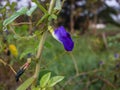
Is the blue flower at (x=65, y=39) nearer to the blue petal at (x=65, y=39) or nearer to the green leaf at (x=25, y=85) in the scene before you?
the blue petal at (x=65, y=39)

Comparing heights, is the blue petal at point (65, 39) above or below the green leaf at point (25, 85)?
above

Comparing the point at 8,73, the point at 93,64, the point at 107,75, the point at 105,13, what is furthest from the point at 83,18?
the point at 8,73

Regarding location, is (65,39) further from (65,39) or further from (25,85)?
(25,85)

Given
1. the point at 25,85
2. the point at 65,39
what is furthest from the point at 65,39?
the point at 25,85

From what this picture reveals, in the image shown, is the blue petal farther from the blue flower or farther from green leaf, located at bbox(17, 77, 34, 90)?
green leaf, located at bbox(17, 77, 34, 90)

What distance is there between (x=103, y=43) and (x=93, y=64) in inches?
84.0

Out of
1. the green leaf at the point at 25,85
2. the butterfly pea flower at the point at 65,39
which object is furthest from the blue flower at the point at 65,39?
the green leaf at the point at 25,85

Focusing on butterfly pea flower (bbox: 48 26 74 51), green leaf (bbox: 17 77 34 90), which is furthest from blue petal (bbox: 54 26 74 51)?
green leaf (bbox: 17 77 34 90)

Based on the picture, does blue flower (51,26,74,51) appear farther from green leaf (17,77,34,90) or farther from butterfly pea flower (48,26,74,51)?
green leaf (17,77,34,90)

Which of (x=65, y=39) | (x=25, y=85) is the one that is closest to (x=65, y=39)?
(x=65, y=39)

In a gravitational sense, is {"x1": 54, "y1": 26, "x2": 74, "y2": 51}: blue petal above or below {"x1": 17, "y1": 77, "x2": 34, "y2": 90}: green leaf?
above

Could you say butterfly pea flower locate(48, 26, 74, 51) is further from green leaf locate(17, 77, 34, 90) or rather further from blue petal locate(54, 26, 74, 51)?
green leaf locate(17, 77, 34, 90)

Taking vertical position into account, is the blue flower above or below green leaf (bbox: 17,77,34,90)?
above

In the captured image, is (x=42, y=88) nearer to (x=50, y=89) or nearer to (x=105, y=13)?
(x=50, y=89)
